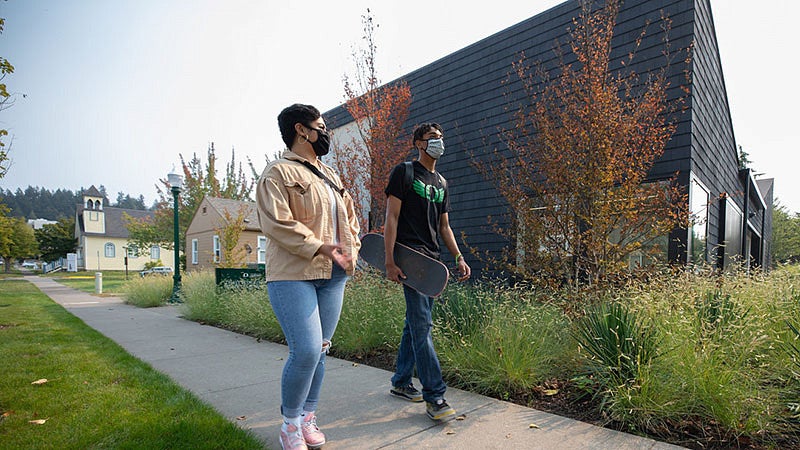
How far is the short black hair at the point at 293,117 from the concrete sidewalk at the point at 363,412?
5.80 ft

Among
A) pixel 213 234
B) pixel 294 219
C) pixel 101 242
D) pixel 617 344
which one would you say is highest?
pixel 294 219

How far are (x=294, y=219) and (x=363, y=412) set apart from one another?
154 cm

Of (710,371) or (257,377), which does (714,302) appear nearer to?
(710,371)

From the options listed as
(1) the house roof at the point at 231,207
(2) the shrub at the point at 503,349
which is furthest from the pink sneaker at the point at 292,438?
(1) the house roof at the point at 231,207

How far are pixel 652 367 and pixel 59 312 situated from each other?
11015 millimetres

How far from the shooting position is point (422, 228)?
2.86 meters

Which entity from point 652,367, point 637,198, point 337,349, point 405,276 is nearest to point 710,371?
point 652,367

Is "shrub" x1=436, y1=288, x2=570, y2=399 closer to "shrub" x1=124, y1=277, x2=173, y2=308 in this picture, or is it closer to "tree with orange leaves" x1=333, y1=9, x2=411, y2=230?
"tree with orange leaves" x1=333, y1=9, x2=411, y2=230

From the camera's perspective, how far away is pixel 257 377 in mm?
3865

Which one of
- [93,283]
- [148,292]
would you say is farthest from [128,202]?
[148,292]

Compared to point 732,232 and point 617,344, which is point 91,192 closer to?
point 732,232

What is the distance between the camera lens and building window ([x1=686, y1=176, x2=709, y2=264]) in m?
5.63

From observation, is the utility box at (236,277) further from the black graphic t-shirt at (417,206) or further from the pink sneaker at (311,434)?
the pink sneaker at (311,434)

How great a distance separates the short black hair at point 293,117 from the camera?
229 centimetres
